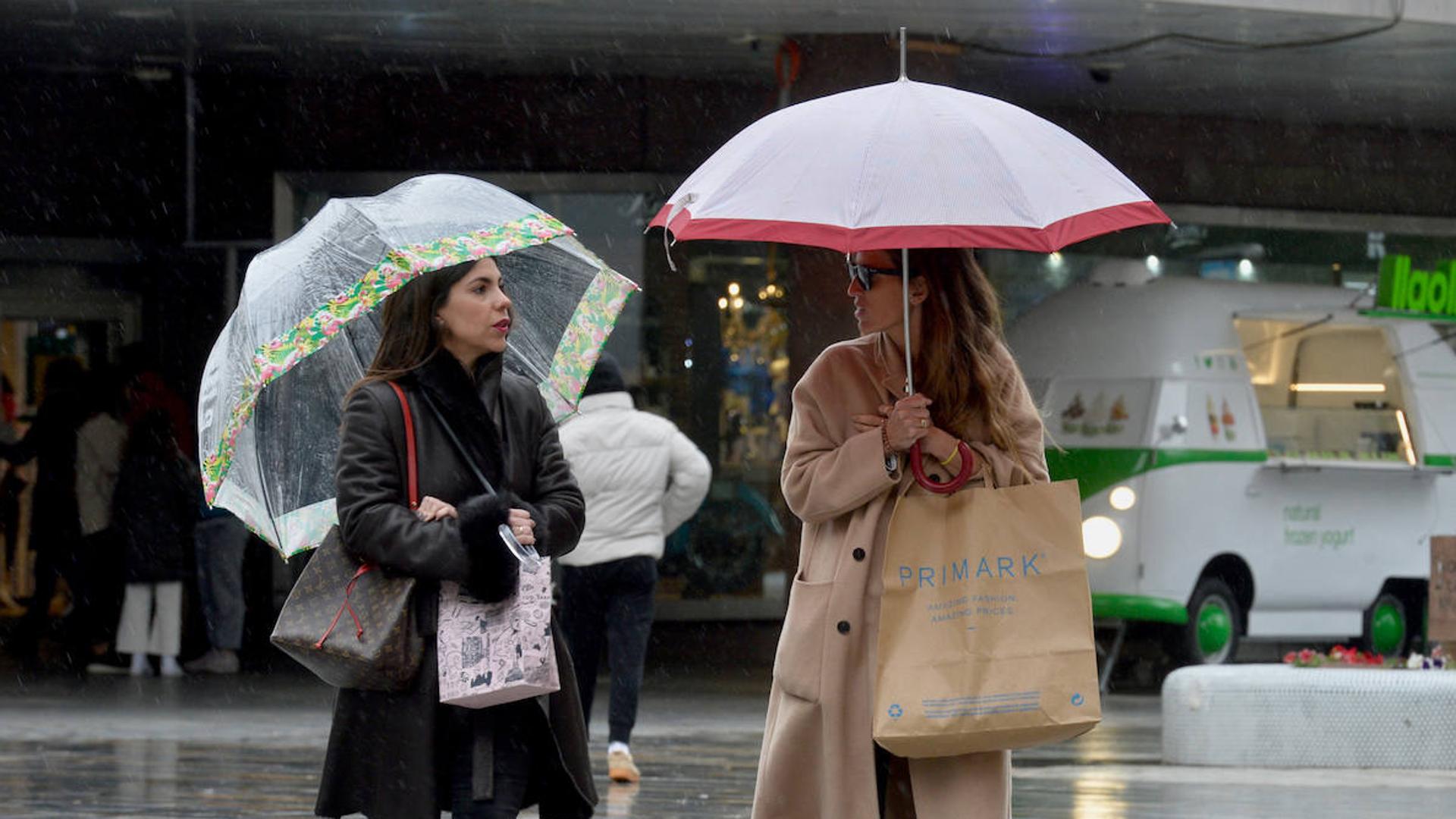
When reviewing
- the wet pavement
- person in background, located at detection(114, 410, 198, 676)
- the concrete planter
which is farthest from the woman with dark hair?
person in background, located at detection(114, 410, 198, 676)

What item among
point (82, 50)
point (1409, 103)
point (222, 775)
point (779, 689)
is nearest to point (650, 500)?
point (222, 775)

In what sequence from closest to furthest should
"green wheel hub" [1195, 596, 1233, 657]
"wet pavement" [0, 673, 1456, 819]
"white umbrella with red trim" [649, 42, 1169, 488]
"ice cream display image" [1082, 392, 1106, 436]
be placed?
"white umbrella with red trim" [649, 42, 1169, 488], "wet pavement" [0, 673, 1456, 819], "ice cream display image" [1082, 392, 1106, 436], "green wheel hub" [1195, 596, 1233, 657]

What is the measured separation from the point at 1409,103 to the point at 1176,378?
12.9 ft

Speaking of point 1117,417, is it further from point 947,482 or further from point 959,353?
point 947,482

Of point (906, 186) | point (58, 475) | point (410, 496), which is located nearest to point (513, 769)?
point (410, 496)

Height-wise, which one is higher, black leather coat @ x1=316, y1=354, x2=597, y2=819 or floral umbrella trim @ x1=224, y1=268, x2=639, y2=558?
floral umbrella trim @ x1=224, y1=268, x2=639, y2=558

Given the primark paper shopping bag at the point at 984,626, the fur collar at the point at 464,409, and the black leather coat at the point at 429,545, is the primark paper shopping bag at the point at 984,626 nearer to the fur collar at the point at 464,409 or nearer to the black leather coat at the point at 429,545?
the black leather coat at the point at 429,545

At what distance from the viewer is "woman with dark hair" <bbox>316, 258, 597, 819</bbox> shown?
4.64m

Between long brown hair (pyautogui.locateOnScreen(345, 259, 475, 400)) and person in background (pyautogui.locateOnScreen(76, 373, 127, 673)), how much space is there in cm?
970

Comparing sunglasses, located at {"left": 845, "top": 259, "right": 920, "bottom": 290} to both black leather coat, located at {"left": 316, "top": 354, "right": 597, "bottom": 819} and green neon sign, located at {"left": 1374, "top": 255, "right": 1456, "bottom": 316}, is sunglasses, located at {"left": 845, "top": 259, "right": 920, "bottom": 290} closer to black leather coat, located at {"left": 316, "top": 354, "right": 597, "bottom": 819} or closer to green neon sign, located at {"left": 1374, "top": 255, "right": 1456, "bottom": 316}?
black leather coat, located at {"left": 316, "top": 354, "right": 597, "bottom": 819}

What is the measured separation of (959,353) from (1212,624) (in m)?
9.95

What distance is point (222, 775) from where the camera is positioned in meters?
9.44

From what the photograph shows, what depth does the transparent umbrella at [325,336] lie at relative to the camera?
4879 millimetres

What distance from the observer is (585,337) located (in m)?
5.63
